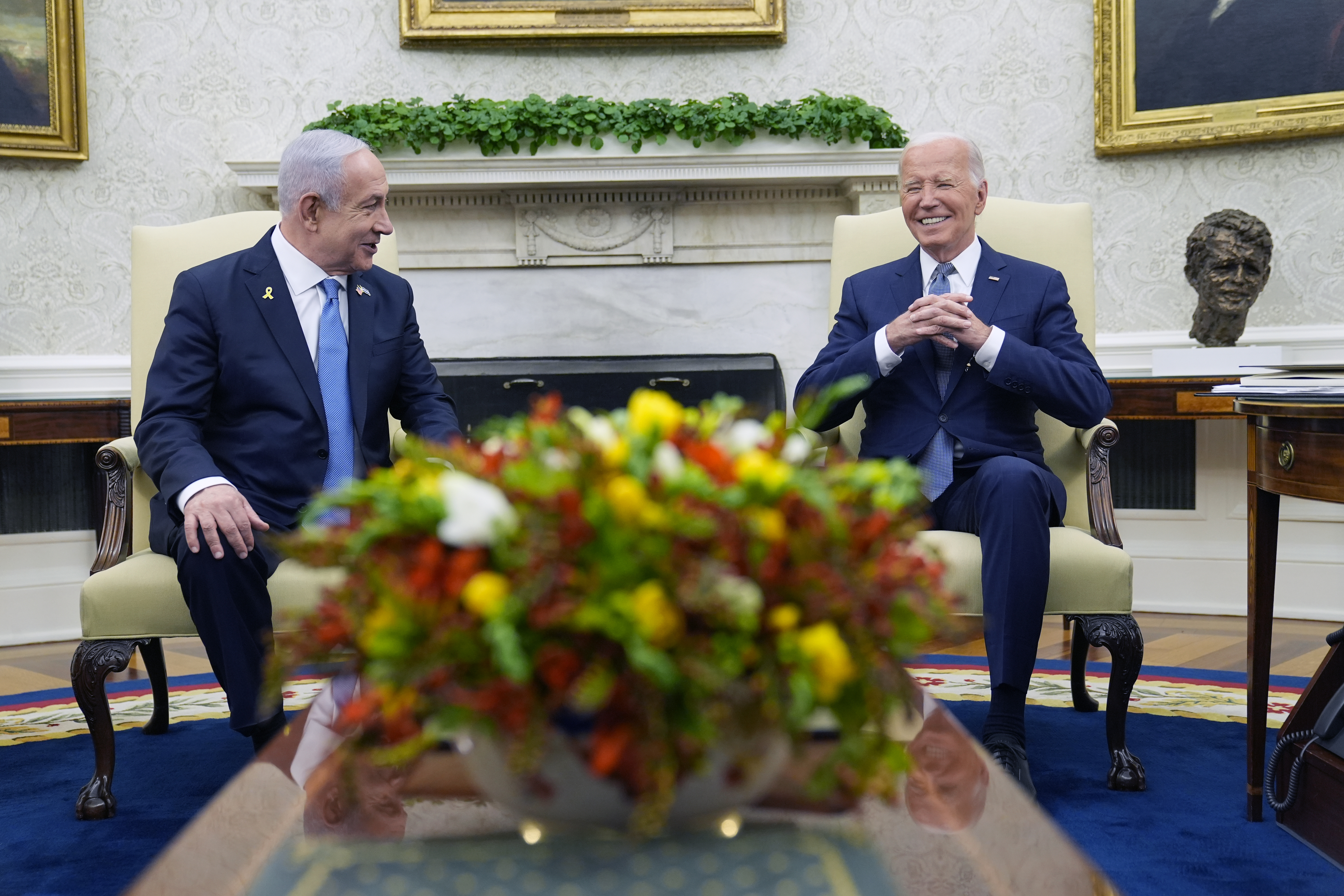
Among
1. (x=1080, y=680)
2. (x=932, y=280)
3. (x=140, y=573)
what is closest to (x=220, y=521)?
(x=140, y=573)

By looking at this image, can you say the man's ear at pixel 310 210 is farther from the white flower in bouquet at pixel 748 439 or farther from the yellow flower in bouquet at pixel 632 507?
the yellow flower in bouquet at pixel 632 507

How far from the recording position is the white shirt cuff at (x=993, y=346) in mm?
2307

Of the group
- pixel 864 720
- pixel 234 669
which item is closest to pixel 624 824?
pixel 864 720

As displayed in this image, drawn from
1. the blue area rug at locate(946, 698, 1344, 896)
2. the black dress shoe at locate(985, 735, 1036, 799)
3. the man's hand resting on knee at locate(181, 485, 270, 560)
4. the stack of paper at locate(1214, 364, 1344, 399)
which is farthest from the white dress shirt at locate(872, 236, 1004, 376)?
the man's hand resting on knee at locate(181, 485, 270, 560)

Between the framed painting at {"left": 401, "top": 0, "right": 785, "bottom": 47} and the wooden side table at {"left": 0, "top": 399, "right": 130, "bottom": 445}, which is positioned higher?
the framed painting at {"left": 401, "top": 0, "right": 785, "bottom": 47}

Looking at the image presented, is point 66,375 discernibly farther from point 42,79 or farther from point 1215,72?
point 1215,72

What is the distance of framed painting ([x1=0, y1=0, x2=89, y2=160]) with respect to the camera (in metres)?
3.98

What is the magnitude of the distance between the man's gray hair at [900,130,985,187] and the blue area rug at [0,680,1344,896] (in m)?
1.34

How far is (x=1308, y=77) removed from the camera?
3939mm

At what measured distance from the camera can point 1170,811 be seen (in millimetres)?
2084

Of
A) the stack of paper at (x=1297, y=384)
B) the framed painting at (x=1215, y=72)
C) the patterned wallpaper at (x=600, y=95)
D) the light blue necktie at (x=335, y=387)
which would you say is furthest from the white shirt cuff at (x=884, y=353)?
the framed painting at (x=1215, y=72)

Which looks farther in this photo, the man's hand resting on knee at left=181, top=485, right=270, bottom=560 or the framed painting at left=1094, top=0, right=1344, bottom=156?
the framed painting at left=1094, top=0, right=1344, bottom=156

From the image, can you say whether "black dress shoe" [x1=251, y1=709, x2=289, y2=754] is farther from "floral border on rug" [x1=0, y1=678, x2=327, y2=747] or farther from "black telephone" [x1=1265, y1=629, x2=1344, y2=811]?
"black telephone" [x1=1265, y1=629, x2=1344, y2=811]

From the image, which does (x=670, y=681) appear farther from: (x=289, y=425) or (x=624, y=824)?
(x=289, y=425)
